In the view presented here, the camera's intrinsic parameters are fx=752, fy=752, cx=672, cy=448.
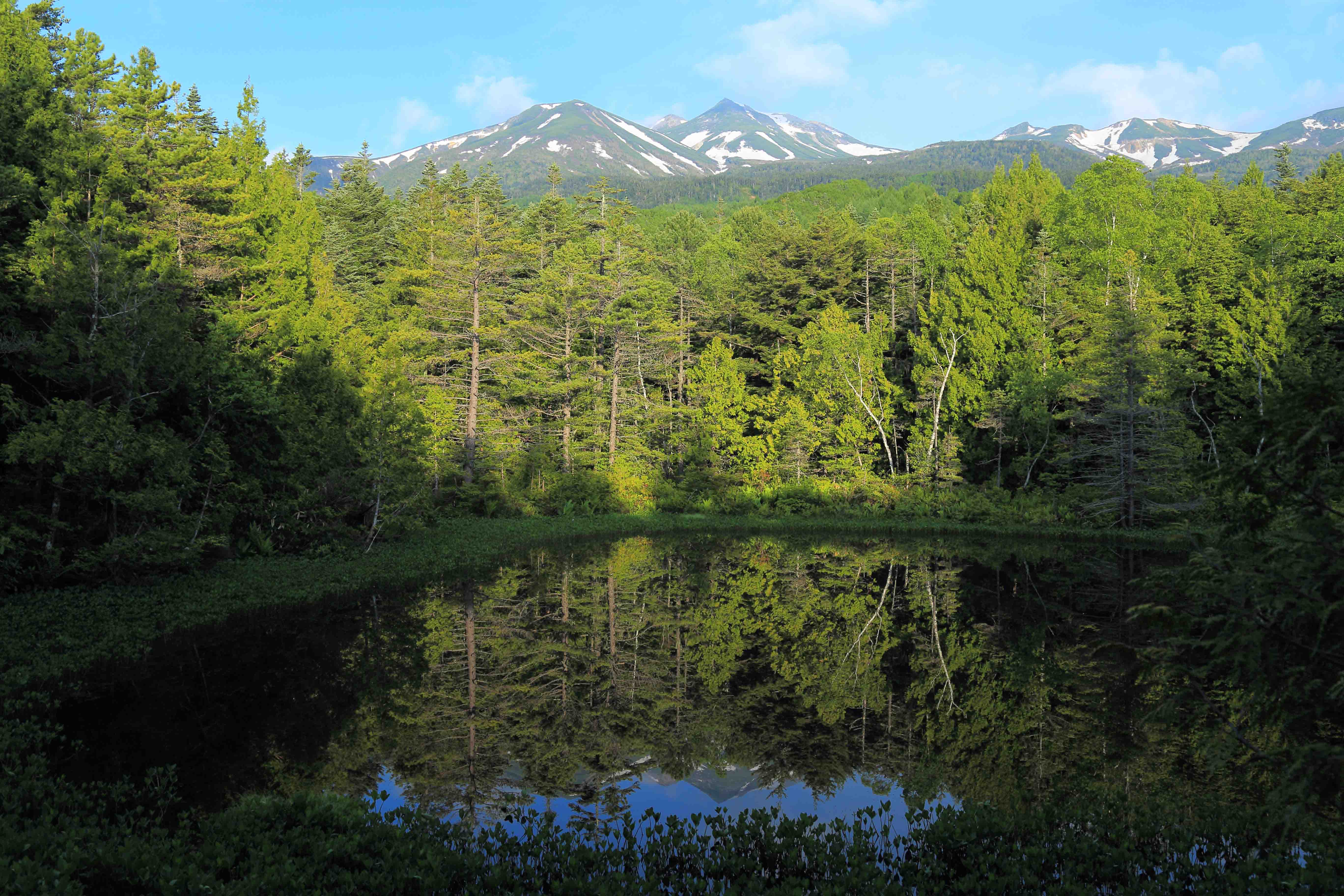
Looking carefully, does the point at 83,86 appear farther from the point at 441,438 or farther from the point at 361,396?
the point at 441,438

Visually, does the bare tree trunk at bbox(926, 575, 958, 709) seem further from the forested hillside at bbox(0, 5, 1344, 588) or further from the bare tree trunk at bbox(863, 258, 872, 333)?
the bare tree trunk at bbox(863, 258, 872, 333)

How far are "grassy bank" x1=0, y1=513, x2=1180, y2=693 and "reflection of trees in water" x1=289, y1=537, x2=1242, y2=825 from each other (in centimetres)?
238

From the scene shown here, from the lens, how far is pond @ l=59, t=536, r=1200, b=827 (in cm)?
905

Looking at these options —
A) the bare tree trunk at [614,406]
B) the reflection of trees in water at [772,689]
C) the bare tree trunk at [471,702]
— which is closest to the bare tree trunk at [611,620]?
the reflection of trees in water at [772,689]

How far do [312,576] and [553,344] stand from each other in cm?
2340

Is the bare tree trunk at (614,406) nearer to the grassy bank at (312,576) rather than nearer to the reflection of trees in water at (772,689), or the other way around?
the grassy bank at (312,576)

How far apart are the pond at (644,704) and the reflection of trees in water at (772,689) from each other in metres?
0.05

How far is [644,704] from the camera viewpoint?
40.6ft

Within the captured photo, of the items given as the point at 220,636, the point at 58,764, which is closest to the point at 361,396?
the point at 220,636

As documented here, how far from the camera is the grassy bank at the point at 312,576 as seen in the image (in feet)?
40.3

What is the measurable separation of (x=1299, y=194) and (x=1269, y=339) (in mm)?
12404

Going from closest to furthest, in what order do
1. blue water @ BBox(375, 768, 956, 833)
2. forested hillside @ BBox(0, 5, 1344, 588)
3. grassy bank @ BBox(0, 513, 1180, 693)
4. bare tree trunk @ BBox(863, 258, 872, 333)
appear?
blue water @ BBox(375, 768, 956, 833)
grassy bank @ BBox(0, 513, 1180, 693)
forested hillside @ BBox(0, 5, 1344, 588)
bare tree trunk @ BBox(863, 258, 872, 333)

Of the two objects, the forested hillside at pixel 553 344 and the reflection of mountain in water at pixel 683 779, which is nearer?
the reflection of mountain in water at pixel 683 779

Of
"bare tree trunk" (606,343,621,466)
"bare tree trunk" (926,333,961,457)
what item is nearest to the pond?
"bare tree trunk" (926,333,961,457)
